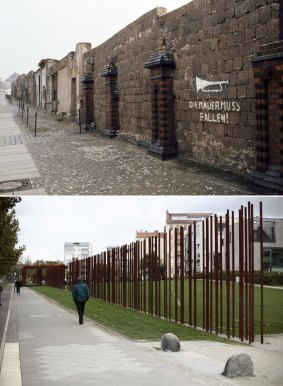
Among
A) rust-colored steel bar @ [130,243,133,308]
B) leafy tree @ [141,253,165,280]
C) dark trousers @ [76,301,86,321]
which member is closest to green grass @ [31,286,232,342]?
dark trousers @ [76,301,86,321]

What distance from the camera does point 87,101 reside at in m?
13.4

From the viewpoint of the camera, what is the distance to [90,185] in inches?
297

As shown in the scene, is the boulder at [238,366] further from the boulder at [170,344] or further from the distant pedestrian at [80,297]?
the distant pedestrian at [80,297]

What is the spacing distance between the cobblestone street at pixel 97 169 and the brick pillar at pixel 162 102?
1.36 ft

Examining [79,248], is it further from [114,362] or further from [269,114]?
[114,362]

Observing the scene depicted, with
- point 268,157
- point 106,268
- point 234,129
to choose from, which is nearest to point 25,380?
point 268,157

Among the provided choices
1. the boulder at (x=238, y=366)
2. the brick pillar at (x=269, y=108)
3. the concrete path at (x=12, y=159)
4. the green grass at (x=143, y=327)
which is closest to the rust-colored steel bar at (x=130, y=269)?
the green grass at (x=143, y=327)

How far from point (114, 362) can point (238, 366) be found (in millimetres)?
1365

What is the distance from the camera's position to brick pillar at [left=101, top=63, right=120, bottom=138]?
42.1 ft

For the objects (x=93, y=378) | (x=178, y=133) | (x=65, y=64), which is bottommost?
(x=93, y=378)

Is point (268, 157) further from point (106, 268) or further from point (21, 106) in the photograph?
point (106, 268)

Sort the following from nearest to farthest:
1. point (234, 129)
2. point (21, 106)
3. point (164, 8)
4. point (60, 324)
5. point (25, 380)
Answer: point (25, 380), point (234, 129), point (21, 106), point (60, 324), point (164, 8)

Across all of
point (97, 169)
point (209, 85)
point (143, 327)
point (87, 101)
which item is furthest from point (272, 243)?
point (97, 169)

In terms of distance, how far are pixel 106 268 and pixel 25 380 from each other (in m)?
13.4
